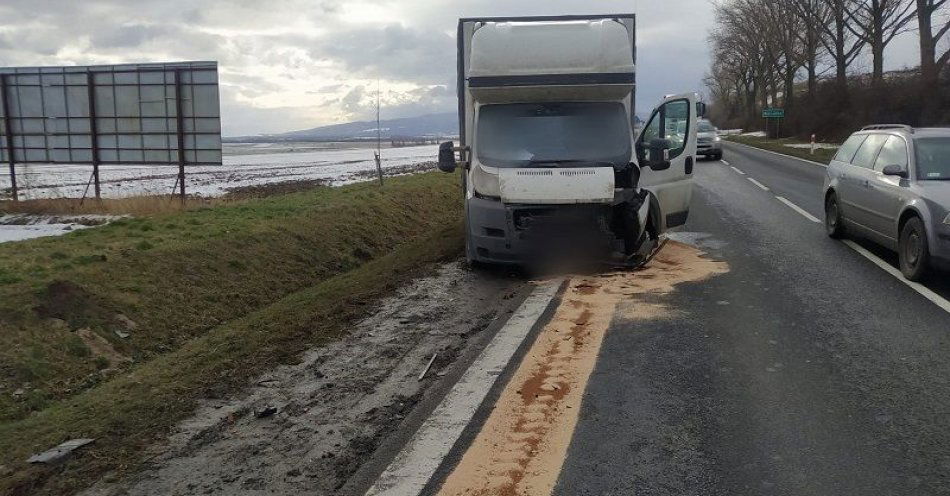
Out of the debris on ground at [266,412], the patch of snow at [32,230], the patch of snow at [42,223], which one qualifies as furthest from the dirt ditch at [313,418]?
the patch of snow at [42,223]

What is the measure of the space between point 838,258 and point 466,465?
24.7ft

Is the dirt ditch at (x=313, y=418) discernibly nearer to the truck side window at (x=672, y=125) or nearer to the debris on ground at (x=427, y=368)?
the debris on ground at (x=427, y=368)

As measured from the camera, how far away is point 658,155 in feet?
30.1

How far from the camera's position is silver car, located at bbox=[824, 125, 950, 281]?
7.82 meters

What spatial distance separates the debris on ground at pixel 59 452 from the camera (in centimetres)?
414

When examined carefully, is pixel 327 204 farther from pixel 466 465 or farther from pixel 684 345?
pixel 466 465

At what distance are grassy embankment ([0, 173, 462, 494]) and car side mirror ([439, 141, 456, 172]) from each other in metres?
1.46

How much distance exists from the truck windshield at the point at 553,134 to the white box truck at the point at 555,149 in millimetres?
12

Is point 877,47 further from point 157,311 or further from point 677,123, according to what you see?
point 157,311

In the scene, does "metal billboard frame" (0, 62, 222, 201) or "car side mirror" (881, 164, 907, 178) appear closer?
"car side mirror" (881, 164, 907, 178)

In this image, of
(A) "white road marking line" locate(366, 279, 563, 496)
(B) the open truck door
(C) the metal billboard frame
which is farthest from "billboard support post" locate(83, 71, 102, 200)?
(A) "white road marking line" locate(366, 279, 563, 496)

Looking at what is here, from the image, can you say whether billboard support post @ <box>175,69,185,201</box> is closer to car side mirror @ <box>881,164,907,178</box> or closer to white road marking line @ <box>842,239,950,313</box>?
white road marking line @ <box>842,239,950,313</box>

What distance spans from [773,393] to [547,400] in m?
1.50

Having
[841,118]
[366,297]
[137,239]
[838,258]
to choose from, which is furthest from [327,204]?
[841,118]
